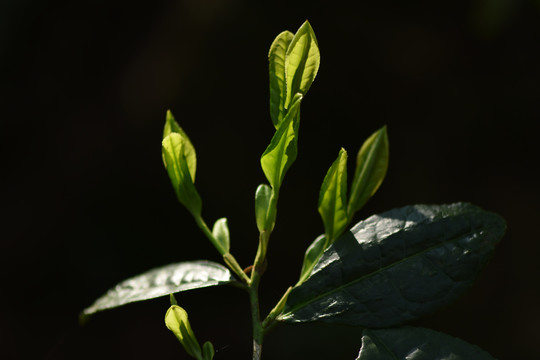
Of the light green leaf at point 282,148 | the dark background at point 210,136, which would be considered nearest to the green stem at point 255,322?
the light green leaf at point 282,148

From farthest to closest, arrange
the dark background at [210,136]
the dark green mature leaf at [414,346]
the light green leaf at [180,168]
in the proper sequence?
the dark background at [210,136] < the light green leaf at [180,168] < the dark green mature leaf at [414,346]

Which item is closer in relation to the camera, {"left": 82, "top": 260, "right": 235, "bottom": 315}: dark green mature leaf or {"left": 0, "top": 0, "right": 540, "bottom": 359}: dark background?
{"left": 82, "top": 260, "right": 235, "bottom": 315}: dark green mature leaf

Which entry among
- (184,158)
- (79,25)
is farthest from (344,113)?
(184,158)

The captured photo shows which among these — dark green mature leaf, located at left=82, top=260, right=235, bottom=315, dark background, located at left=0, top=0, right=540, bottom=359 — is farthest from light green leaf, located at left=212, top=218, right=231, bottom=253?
dark background, located at left=0, top=0, right=540, bottom=359

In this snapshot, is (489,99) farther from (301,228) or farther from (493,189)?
(301,228)

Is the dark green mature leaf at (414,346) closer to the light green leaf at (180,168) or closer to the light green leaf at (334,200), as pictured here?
the light green leaf at (334,200)

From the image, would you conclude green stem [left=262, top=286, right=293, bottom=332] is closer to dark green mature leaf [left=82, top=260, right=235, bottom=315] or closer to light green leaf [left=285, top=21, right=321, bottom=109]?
dark green mature leaf [left=82, top=260, right=235, bottom=315]
